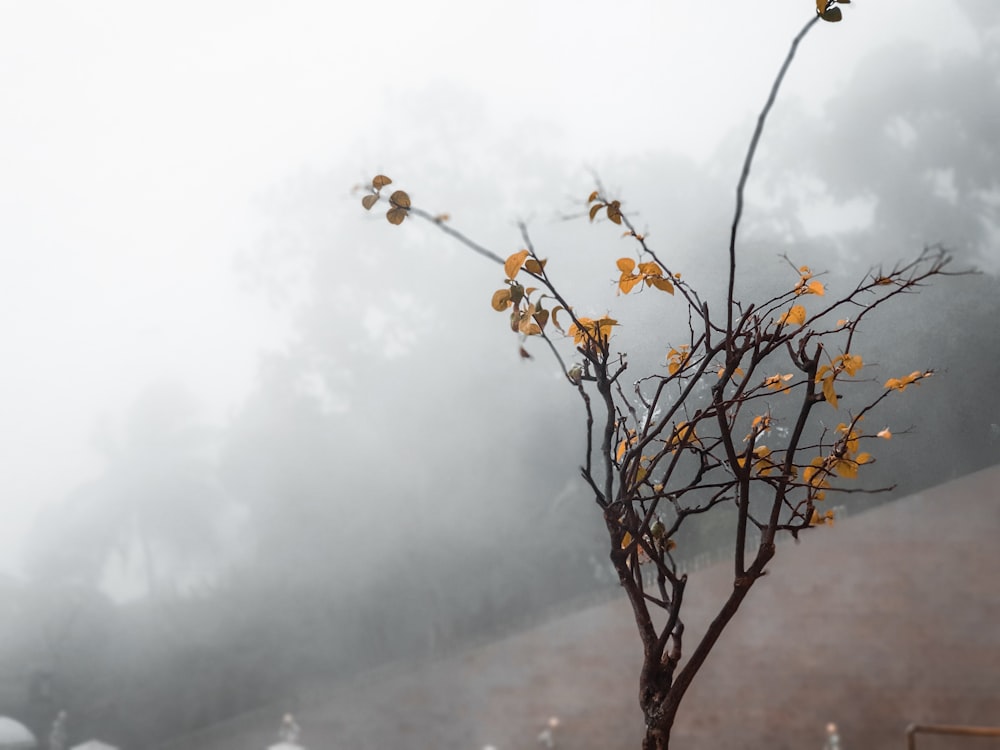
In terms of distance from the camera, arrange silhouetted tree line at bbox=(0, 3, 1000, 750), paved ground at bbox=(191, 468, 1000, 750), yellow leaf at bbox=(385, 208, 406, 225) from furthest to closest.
A: silhouetted tree line at bbox=(0, 3, 1000, 750)
paved ground at bbox=(191, 468, 1000, 750)
yellow leaf at bbox=(385, 208, 406, 225)

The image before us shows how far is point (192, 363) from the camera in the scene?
4113 millimetres

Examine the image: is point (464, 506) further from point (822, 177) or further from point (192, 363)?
point (822, 177)

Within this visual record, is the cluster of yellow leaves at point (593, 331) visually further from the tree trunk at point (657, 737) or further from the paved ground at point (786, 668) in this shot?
the paved ground at point (786, 668)

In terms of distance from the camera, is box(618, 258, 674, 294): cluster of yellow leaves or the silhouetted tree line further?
the silhouetted tree line

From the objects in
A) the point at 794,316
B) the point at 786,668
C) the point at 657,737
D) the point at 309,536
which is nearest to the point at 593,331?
the point at 794,316

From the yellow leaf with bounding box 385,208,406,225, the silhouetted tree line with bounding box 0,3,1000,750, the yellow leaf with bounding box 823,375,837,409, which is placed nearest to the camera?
the yellow leaf with bounding box 823,375,837,409

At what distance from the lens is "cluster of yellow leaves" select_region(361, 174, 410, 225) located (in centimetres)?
79

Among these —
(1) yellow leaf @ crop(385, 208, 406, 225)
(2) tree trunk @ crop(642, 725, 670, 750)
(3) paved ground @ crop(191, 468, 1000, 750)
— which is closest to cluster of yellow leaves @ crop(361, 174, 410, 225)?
(1) yellow leaf @ crop(385, 208, 406, 225)

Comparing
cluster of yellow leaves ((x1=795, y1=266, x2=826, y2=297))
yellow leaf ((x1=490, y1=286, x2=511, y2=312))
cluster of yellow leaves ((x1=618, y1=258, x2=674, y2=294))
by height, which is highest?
cluster of yellow leaves ((x1=618, y1=258, x2=674, y2=294))

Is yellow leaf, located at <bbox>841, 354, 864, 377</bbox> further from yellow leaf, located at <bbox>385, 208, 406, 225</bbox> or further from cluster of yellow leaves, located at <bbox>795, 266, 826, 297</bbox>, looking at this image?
yellow leaf, located at <bbox>385, 208, 406, 225</bbox>

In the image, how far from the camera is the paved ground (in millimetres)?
3305

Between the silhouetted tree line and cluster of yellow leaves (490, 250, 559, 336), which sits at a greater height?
the silhouetted tree line

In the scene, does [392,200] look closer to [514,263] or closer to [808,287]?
[514,263]

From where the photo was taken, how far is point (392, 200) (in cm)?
82
